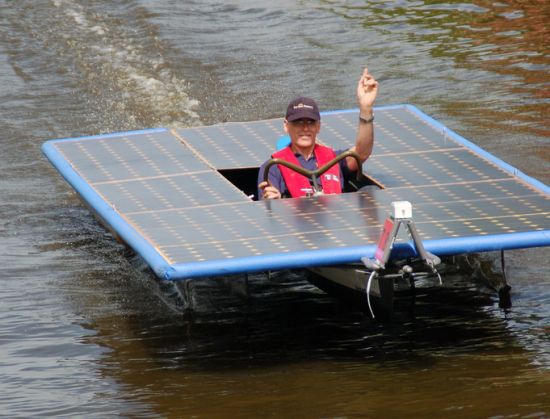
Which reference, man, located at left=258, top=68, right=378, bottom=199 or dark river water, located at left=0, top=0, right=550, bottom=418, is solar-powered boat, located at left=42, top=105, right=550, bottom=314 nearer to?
man, located at left=258, top=68, right=378, bottom=199

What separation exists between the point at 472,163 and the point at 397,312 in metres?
1.54

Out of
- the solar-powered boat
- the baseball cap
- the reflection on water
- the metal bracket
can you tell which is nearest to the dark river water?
the reflection on water

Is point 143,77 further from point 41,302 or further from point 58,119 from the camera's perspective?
point 41,302

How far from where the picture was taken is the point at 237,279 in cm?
1012

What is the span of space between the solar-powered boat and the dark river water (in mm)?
523

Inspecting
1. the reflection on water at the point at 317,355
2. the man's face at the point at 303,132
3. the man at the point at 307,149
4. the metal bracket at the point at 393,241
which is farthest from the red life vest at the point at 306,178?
the metal bracket at the point at 393,241

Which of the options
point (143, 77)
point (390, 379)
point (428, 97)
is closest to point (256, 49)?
point (143, 77)

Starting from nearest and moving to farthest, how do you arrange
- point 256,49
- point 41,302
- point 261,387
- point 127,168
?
point 261,387 → point 41,302 → point 127,168 → point 256,49

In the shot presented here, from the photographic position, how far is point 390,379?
27.5ft

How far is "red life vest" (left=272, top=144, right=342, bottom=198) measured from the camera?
32.6 feet

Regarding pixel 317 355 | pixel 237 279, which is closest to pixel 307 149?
pixel 237 279

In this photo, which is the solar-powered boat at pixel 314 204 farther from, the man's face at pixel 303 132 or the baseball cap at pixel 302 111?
the baseball cap at pixel 302 111

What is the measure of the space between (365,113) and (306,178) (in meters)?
0.62

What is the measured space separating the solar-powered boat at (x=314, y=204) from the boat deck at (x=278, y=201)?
0.01m
